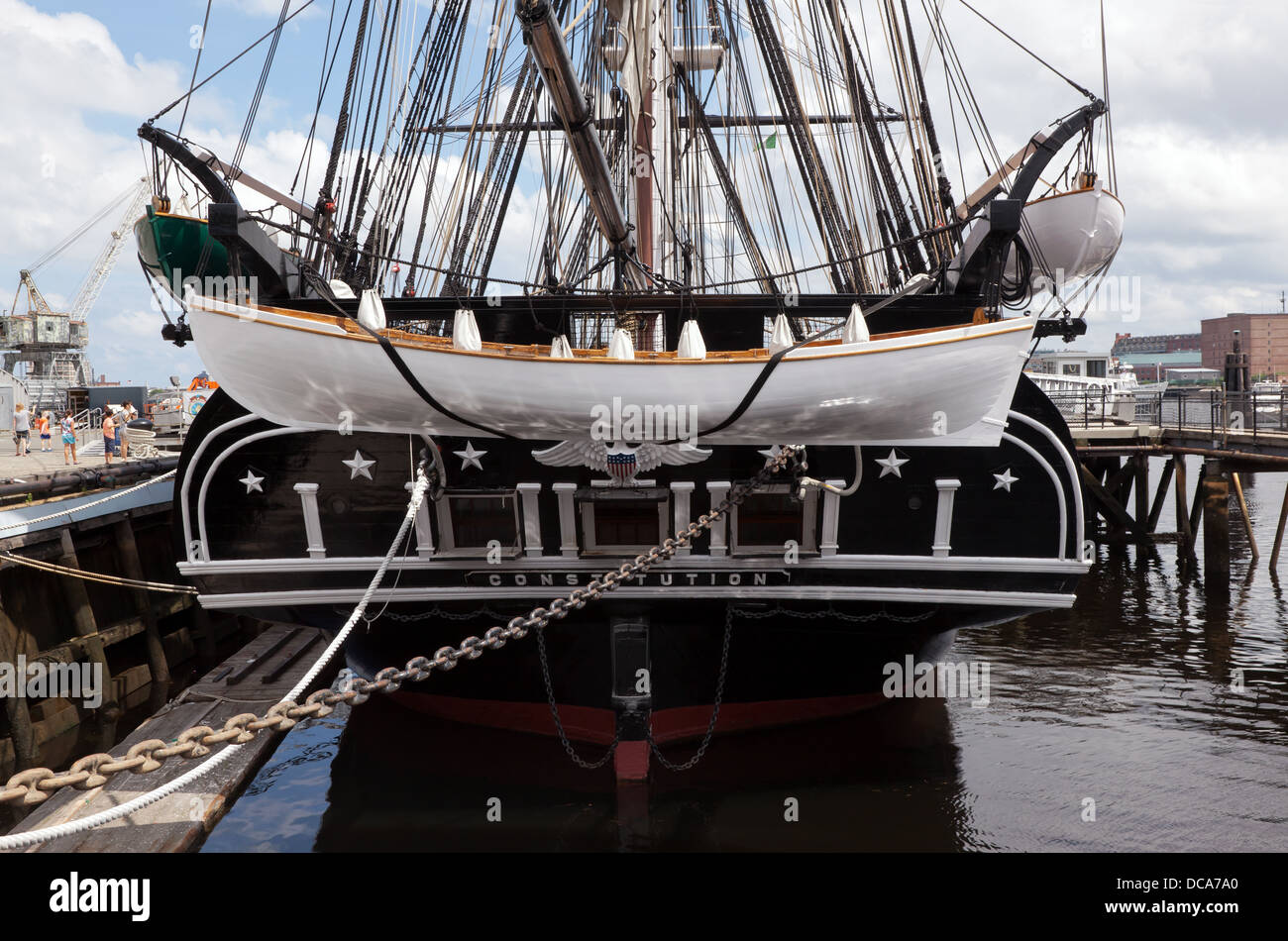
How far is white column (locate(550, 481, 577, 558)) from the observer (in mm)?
10148

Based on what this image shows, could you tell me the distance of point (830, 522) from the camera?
10164 millimetres

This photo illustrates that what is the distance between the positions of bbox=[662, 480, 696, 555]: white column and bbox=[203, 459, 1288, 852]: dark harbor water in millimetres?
3543

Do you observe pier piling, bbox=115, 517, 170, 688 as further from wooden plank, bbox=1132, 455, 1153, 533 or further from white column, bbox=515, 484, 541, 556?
wooden plank, bbox=1132, 455, 1153, 533

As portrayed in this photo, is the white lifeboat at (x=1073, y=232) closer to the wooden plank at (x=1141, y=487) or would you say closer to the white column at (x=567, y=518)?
the white column at (x=567, y=518)

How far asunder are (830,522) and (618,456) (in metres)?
2.54

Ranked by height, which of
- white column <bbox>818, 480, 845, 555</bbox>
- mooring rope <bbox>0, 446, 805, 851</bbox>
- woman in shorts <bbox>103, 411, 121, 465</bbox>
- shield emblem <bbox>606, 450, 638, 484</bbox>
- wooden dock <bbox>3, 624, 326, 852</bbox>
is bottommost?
wooden dock <bbox>3, 624, 326, 852</bbox>

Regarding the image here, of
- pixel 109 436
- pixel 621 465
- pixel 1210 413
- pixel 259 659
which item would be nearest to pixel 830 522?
pixel 621 465

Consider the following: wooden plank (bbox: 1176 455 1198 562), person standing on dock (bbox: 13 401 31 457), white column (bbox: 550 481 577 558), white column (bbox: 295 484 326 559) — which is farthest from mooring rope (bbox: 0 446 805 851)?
wooden plank (bbox: 1176 455 1198 562)

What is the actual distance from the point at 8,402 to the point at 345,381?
42.4 m

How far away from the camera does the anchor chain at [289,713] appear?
5664mm

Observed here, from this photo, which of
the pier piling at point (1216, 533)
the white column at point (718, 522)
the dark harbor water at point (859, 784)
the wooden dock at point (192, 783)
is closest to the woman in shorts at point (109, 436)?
the wooden dock at point (192, 783)

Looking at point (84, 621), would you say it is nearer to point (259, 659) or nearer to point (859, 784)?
point (259, 659)

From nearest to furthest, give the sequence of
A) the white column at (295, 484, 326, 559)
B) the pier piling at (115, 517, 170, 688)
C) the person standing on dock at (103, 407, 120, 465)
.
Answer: the white column at (295, 484, 326, 559), the pier piling at (115, 517, 170, 688), the person standing on dock at (103, 407, 120, 465)

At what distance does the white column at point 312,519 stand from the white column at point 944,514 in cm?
705
